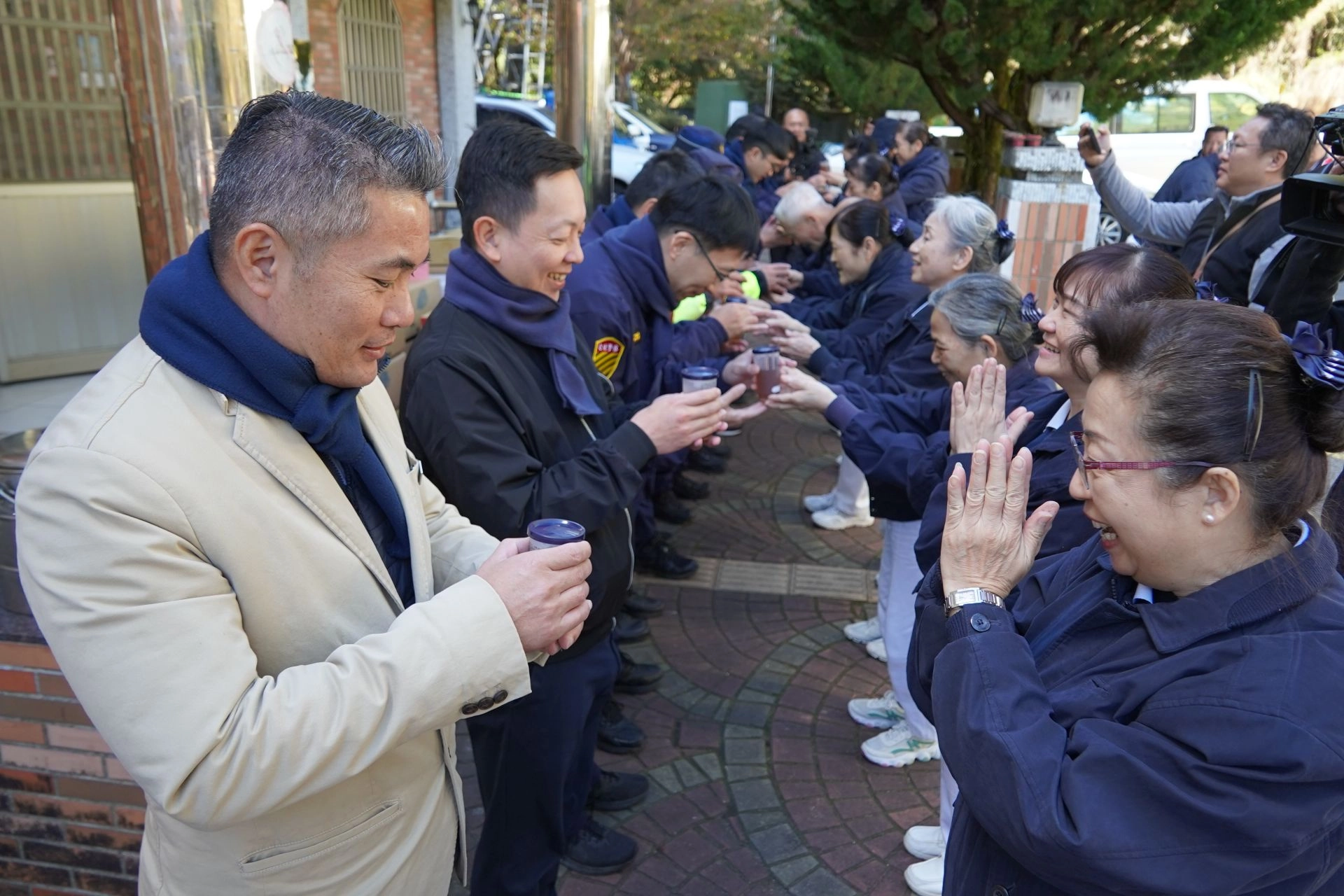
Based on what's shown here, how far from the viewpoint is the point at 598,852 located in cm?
317

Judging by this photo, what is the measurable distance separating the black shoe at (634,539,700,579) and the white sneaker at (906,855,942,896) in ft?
7.54

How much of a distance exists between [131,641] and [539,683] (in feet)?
4.40

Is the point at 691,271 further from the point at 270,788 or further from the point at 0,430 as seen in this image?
the point at 0,430

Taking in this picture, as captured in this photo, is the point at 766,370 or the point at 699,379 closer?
the point at 699,379

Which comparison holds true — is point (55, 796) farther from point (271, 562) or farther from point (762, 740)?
point (762, 740)

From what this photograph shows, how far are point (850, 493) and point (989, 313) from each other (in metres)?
2.67

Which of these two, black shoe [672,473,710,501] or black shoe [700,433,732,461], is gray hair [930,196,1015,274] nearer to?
black shoe [672,473,710,501]

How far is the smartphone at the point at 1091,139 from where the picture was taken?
5.00 m

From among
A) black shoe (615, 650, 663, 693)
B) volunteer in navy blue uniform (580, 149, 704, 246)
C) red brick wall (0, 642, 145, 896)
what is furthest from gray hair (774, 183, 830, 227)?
red brick wall (0, 642, 145, 896)

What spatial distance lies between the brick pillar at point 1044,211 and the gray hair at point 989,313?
3.06 meters

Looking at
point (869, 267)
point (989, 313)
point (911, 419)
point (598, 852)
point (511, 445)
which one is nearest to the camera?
point (511, 445)

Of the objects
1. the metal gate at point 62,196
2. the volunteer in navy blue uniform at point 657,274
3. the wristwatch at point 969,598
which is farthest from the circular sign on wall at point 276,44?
the metal gate at point 62,196

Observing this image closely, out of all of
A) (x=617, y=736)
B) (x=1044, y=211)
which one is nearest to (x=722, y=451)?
(x=1044, y=211)

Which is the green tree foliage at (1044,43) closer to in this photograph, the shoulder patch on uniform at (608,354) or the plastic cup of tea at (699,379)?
the shoulder patch on uniform at (608,354)
